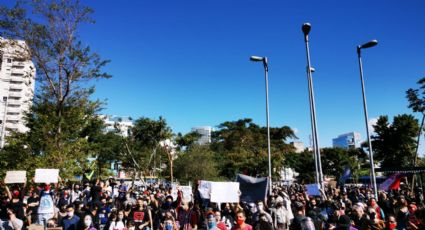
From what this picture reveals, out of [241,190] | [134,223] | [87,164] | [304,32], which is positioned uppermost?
[304,32]

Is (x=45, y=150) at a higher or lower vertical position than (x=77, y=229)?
higher

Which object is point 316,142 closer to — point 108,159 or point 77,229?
point 77,229

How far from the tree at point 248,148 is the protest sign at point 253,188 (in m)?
30.5

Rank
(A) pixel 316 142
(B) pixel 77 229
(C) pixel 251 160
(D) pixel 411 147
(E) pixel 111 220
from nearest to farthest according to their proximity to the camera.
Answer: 1. (B) pixel 77 229
2. (E) pixel 111 220
3. (A) pixel 316 142
4. (D) pixel 411 147
5. (C) pixel 251 160

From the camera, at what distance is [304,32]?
51.1 ft

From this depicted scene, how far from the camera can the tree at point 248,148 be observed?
46.4 m

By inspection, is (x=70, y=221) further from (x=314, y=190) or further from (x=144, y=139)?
(x=144, y=139)

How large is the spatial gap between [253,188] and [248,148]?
39.7 m

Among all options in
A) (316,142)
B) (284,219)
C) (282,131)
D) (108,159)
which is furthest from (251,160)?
(284,219)

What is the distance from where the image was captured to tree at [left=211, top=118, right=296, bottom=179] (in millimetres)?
46406

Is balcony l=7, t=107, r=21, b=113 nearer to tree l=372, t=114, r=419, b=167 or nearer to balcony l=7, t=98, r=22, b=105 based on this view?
balcony l=7, t=98, r=22, b=105

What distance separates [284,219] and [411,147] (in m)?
32.5

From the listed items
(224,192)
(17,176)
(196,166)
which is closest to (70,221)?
(224,192)

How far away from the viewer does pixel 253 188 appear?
12.8 metres
